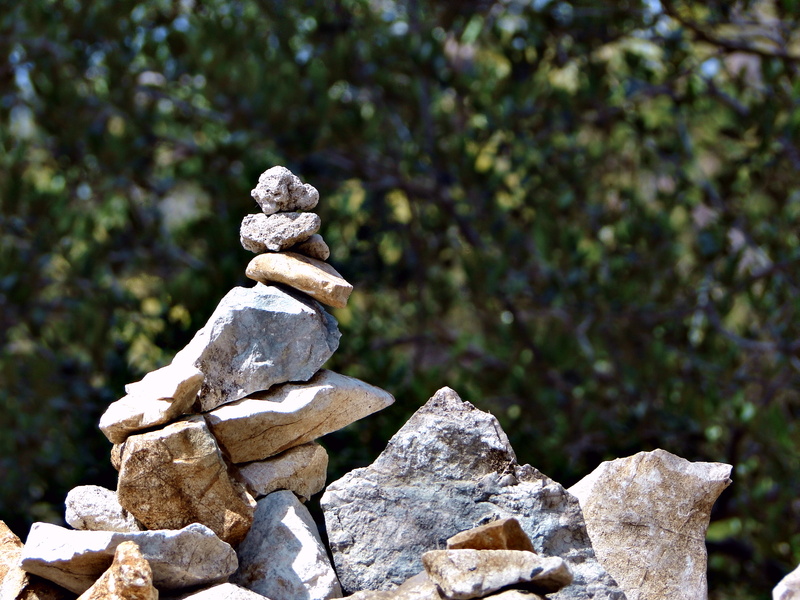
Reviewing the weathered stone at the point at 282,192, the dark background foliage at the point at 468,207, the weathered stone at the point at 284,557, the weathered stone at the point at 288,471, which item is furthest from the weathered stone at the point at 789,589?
the dark background foliage at the point at 468,207

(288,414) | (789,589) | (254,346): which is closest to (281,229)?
(254,346)

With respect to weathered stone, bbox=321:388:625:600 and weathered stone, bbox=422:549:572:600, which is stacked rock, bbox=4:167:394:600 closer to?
weathered stone, bbox=321:388:625:600

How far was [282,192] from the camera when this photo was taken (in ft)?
9.26

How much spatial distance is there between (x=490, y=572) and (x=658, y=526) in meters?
0.75

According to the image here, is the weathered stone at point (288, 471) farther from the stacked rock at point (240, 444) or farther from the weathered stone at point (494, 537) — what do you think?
the weathered stone at point (494, 537)

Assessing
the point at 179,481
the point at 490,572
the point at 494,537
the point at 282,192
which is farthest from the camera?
the point at 282,192

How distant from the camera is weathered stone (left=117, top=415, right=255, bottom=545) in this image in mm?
2557

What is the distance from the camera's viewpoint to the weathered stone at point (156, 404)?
2.57 m

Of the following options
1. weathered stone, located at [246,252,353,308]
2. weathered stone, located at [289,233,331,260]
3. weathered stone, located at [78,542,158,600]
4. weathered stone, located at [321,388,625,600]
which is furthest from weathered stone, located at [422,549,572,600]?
weathered stone, located at [289,233,331,260]

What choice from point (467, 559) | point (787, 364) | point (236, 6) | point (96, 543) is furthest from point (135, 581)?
point (236, 6)

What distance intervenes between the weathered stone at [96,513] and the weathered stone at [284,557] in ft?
1.04

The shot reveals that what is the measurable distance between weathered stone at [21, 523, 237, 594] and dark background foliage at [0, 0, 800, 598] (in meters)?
3.38

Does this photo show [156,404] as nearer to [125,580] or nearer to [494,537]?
[125,580]

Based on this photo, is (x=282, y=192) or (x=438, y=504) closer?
(x=438, y=504)
